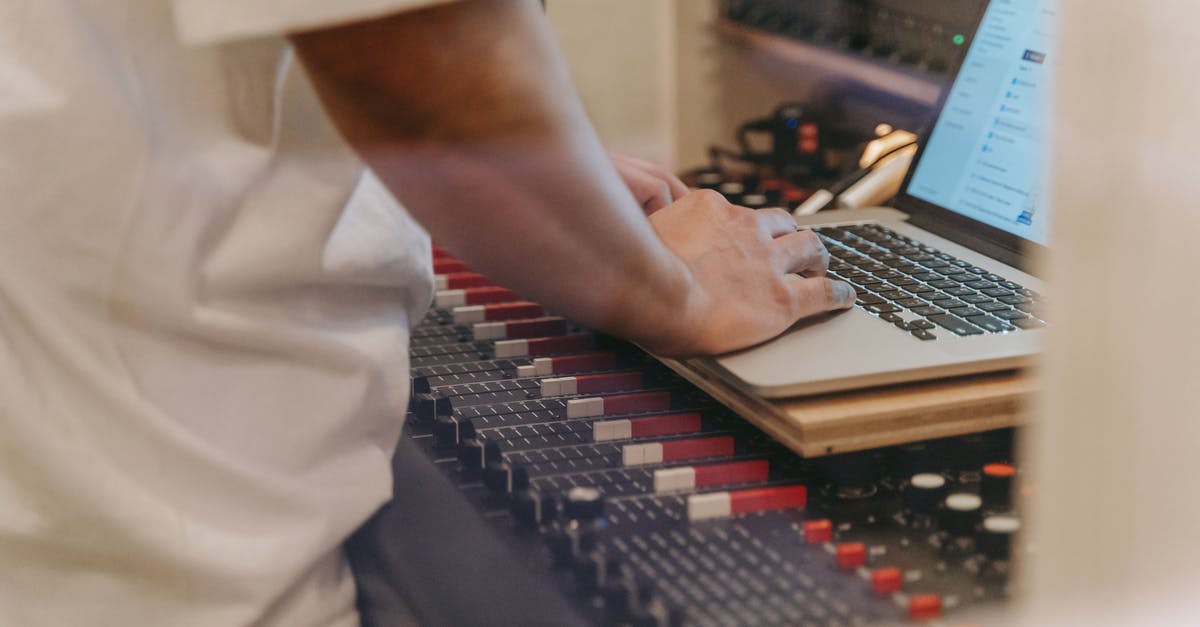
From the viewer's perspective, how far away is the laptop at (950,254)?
0.75 metres

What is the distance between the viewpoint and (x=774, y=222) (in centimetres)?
92

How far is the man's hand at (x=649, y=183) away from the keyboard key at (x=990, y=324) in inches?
9.8

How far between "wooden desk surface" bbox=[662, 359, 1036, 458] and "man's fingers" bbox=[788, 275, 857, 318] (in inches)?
3.9

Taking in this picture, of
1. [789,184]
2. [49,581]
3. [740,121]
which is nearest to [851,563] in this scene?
[49,581]

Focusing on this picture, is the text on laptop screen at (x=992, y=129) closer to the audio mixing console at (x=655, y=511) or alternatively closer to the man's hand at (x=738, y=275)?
the man's hand at (x=738, y=275)

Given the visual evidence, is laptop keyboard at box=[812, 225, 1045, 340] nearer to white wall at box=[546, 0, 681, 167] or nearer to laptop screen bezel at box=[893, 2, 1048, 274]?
laptop screen bezel at box=[893, 2, 1048, 274]

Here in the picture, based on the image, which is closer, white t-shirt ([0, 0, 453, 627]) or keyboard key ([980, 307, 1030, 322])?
white t-shirt ([0, 0, 453, 627])

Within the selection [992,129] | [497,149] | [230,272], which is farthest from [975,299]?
[230,272]

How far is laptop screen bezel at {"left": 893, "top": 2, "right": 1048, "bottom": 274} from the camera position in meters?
0.92

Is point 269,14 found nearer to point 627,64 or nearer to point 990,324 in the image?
point 990,324

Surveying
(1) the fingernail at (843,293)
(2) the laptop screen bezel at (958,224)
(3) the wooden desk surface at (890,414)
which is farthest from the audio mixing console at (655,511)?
(2) the laptop screen bezel at (958,224)

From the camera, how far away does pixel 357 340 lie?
28.8 inches

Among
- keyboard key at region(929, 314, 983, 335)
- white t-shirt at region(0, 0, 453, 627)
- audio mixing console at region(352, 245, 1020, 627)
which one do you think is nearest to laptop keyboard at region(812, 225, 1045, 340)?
keyboard key at region(929, 314, 983, 335)

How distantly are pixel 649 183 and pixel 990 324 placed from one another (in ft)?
0.98
